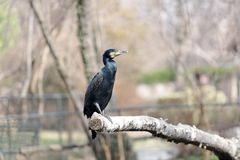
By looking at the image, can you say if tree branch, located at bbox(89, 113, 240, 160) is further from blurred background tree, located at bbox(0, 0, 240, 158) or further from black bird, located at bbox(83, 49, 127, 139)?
blurred background tree, located at bbox(0, 0, 240, 158)

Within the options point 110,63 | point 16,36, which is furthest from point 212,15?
point 110,63

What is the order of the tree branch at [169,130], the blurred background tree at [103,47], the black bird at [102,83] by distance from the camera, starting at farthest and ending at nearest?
the blurred background tree at [103,47] → the black bird at [102,83] → the tree branch at [169,130]

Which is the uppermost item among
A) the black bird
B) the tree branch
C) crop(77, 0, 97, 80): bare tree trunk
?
crop(77, 0, 97, 80): bare tree trunk

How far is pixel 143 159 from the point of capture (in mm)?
20938

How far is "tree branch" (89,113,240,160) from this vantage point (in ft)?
22.6

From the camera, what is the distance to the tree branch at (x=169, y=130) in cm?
690

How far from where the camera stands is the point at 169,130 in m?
7.86

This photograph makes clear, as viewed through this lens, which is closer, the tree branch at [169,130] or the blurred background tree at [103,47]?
the tree branch at [169,130]

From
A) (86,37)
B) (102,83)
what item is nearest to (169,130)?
(102,83)

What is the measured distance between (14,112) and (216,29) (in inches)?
289

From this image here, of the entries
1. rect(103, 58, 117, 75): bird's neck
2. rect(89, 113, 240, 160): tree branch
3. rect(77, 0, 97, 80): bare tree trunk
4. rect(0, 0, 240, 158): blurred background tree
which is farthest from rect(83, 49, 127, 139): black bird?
rect(77, 0, 97, 80): bare tree trunk

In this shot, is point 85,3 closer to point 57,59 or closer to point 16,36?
point 57,59

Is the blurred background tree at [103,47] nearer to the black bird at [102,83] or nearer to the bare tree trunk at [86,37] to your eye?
the bare tree trunk at [86,37]

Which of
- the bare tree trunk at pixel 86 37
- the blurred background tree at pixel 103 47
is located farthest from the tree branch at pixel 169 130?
the bare tree trunk at pixel 86 37
